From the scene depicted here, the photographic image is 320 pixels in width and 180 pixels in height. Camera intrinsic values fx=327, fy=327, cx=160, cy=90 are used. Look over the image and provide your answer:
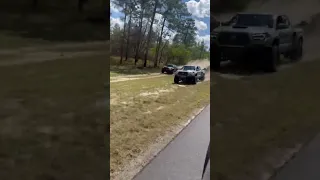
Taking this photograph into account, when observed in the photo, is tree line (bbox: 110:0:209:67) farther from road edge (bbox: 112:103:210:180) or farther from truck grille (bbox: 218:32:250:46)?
truck grille (bbox: 218:32:250:46)

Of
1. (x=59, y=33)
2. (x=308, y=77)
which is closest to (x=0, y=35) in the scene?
(x=59, y=33)

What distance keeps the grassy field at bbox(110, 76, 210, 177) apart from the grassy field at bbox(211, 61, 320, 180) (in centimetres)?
81

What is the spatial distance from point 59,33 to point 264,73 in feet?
4.80

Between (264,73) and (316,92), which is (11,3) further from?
(316,92)

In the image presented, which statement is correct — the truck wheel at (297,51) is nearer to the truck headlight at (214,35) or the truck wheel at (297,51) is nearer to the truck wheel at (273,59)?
the truck wheel at (273,59)

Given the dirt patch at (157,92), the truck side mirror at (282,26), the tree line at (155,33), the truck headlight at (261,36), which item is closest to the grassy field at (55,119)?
the tree line at (155,33)

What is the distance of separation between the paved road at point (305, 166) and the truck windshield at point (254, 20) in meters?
0.83

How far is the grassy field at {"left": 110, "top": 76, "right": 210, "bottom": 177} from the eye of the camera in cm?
375

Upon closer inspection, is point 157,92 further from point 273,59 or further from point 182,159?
point 273,59

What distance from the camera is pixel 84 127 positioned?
2.46 m

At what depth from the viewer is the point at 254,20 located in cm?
213

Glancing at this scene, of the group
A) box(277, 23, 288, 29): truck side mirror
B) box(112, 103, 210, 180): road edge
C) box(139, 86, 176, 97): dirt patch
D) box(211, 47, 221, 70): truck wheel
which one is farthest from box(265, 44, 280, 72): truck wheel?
box(139, 86, 176, 97): dirt patch

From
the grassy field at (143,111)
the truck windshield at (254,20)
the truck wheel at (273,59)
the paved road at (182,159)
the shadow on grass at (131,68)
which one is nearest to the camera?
the truck windshield at (254,20)

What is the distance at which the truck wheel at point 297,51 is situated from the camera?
213 centimetres
